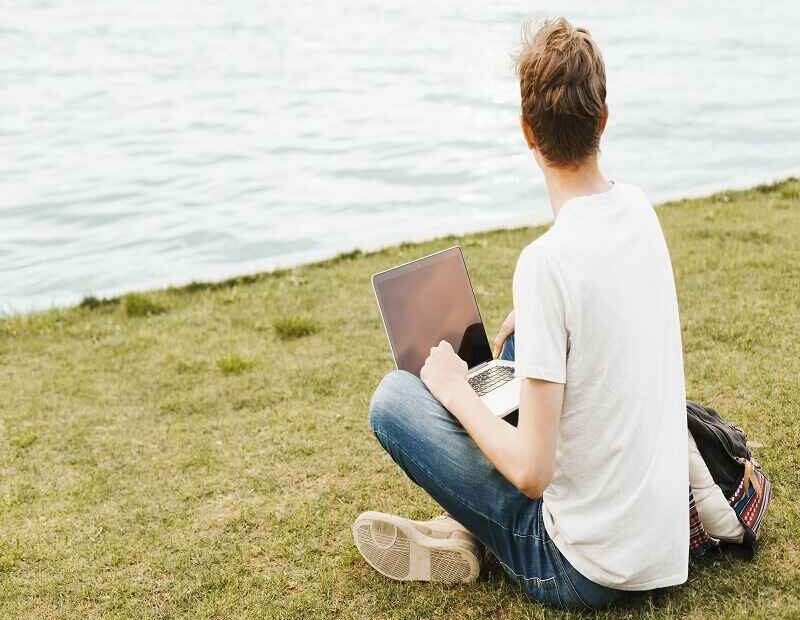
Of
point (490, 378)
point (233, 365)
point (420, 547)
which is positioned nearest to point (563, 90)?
point (490, 378)

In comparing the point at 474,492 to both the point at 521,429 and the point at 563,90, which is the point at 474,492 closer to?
the point at 521,429

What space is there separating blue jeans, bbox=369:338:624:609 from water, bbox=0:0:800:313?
5.12 metres

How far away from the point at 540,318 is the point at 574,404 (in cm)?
28

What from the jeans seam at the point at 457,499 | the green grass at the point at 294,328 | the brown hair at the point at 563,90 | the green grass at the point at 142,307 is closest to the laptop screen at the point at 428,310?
the jeans seam at the point at 457,499

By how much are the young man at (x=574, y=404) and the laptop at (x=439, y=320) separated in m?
0.23

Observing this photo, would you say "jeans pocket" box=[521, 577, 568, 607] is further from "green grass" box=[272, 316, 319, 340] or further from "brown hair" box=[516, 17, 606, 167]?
"green grass" box=[272, 316, 319, 340]

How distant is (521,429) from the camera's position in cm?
233

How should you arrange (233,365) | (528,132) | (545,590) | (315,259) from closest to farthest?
(528,132) < (545,590) < (233,365) < (315,259)

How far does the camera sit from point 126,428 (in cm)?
466

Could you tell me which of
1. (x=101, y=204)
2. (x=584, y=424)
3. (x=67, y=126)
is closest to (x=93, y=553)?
(x=584, y=424)

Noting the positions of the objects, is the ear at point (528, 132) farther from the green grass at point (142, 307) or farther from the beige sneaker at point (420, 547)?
the green grass at point (142, 307)

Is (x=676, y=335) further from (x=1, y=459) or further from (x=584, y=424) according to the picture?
(x=1, y=459)

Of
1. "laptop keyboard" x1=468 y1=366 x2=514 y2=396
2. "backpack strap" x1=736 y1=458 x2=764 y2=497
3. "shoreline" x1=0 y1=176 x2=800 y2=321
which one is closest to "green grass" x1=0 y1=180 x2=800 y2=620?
"shoreline" x1=0 y1=176 x2=800 y2=321

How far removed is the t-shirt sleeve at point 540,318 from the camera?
222 cm
